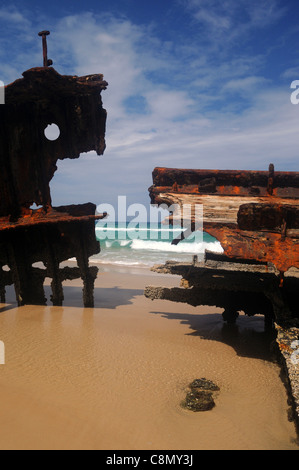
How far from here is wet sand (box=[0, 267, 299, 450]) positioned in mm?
2795

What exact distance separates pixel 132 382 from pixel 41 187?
4346 mm

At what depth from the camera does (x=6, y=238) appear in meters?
6.53

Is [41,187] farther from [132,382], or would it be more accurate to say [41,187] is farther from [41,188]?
[132,382]

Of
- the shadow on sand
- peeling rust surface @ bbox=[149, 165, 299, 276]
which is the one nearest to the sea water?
peeling rust surface @ bbox=[149, 165, 299, 276]

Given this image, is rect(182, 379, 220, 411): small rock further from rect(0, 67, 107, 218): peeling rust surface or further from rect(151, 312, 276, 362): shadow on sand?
rect(0, 67, 107, 218): peeling rust surface

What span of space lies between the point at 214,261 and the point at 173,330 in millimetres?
1404

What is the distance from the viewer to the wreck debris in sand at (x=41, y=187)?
20.8 feet

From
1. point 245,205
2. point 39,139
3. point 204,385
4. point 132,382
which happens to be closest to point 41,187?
point 39,139

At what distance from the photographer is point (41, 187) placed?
6703mm

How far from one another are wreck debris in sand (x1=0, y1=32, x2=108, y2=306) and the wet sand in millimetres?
748

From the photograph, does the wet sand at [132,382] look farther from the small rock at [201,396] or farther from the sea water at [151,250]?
the sea water at [151,250]
